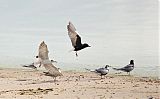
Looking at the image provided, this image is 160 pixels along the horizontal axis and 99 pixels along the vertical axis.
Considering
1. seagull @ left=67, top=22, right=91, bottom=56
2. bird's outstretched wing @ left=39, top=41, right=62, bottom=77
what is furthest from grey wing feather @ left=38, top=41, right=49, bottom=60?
seagull @ left=67, top=22, right=91, bottom=56

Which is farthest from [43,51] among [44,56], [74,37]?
[74,37]

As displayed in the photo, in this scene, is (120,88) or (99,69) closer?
(120,88)

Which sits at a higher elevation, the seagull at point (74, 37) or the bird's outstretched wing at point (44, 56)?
the seagull at point (74, 37)

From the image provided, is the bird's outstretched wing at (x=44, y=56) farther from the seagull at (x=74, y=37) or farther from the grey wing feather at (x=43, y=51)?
the seagull at (x=74, y=37)

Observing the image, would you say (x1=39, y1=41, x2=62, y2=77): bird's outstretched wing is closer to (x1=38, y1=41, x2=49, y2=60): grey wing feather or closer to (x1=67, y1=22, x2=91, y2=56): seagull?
(x1=38, y1=41, x2=49, y2=60): grey wing feather

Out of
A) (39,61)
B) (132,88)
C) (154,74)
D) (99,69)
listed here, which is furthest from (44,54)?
(154,74)

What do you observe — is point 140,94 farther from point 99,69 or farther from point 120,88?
point 99,69

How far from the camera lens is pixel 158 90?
18.8 m

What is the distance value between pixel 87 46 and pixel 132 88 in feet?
12.1

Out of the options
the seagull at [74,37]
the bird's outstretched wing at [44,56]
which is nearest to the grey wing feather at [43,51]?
the bird's outstretched wing at [44,56]

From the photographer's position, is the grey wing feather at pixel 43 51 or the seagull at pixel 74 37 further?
the grey wing feather at pixel 43 51

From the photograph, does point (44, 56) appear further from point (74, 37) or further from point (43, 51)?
point (74, 37)

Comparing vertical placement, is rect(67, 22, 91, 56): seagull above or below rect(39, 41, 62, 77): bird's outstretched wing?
above

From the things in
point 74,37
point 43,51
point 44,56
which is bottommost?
point 44,56
